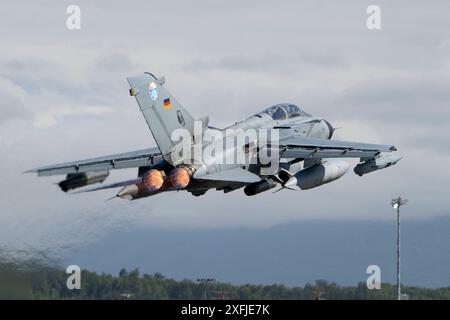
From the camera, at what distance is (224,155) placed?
146 ft

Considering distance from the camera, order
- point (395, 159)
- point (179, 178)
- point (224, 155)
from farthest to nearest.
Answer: point (395, 159)
point (224, 155)
point (179, 178)

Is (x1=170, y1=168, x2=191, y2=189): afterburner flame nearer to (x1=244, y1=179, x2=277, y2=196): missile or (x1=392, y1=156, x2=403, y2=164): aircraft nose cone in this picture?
(x1=244, y1=179, x2=277, y2=196): missile

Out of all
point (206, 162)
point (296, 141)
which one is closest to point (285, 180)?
point (296, 141)

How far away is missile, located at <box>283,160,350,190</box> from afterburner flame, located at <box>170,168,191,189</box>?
5.55 m

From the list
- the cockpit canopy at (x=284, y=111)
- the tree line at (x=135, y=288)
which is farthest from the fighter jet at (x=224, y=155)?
the tree line at (x=135, y=288)

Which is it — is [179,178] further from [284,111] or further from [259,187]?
[284,111]

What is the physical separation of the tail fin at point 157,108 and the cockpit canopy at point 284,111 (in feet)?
25.7

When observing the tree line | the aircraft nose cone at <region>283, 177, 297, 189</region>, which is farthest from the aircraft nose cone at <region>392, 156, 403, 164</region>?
the tree line

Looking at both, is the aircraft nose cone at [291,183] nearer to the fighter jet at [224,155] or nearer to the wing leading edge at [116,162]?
the fighter jet at [224,155]

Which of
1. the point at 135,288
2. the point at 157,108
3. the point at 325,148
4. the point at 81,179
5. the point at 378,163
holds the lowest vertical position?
the point at 135,288

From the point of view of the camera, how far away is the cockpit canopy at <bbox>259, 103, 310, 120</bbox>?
164ft

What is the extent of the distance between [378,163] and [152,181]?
10.5 meters

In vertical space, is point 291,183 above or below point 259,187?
above

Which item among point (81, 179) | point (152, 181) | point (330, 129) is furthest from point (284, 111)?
point (152, 181)
